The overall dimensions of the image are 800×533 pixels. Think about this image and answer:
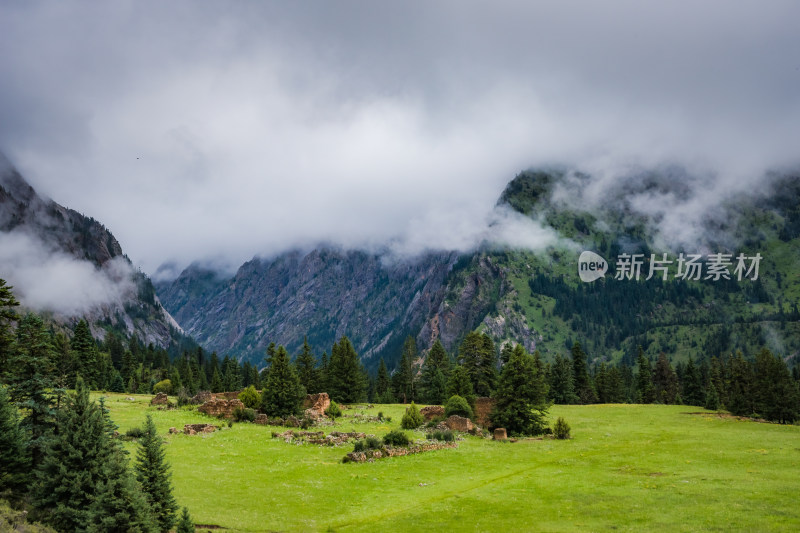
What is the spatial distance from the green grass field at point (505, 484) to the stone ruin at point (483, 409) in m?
10.8

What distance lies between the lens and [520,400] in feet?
205

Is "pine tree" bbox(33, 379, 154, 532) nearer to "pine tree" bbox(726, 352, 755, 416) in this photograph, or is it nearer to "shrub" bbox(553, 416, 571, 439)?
"shrub" bbox(553, 416, 571, 439)

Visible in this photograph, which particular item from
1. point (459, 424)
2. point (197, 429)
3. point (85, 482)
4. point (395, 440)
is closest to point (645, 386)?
point (459, 424)

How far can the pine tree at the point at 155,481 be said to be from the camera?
24828mm

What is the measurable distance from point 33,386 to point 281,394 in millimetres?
44066

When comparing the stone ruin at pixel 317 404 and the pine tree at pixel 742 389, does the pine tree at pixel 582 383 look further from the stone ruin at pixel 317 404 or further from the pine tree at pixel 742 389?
the stone ruin at pixel 317 404

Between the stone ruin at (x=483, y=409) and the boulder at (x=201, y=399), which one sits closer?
the stone ruin at (x=483, y=409)

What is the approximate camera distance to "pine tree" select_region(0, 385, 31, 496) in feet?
81.4

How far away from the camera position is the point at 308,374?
10025 centimetres

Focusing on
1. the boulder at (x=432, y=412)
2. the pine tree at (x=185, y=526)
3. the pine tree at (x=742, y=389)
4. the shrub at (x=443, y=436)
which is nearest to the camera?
the pine tree at (x=185, y=526)

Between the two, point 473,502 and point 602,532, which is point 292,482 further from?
point 602,532

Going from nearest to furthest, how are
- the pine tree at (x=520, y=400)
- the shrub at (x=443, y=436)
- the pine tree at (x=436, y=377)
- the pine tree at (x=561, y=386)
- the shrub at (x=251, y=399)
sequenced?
1. the shrub at (x=443, y=436)
2. the pine tree at (x=520, y=400)
3. the shrub at (x=251, y=399)
4. the pine tree at (x=436, y=377)
5. the pine tree at (x=561, y=386)

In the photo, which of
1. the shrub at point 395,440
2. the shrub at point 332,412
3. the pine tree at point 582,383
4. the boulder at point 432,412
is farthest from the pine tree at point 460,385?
the pine tree at point 582,383

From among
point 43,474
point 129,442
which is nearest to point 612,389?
point 129,442
